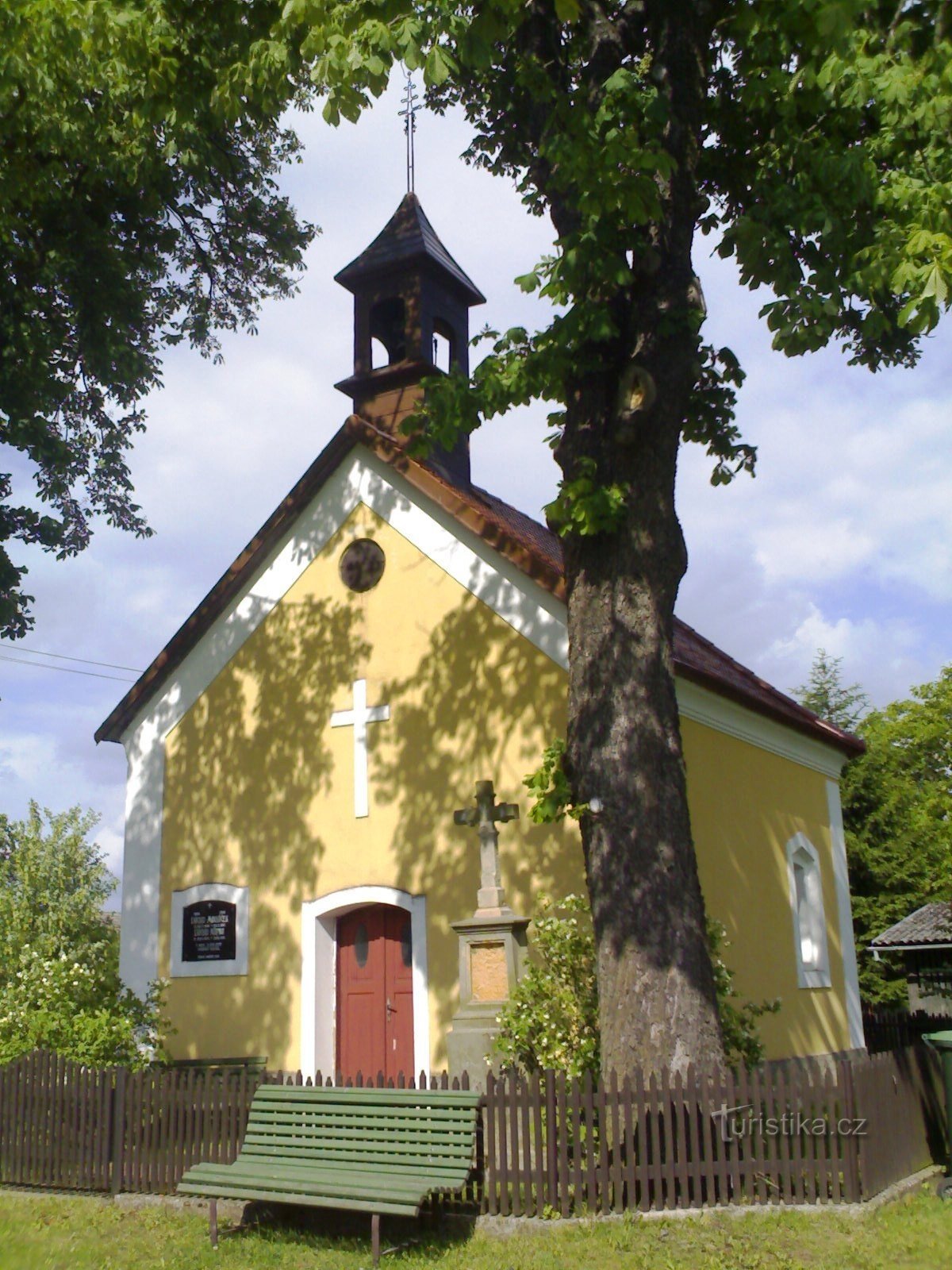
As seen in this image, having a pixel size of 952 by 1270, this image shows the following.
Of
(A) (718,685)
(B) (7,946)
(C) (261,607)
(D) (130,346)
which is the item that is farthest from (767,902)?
(D) (130,346)

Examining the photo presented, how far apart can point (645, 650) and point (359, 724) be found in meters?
4.62

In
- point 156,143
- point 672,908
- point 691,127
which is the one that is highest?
point 156,143

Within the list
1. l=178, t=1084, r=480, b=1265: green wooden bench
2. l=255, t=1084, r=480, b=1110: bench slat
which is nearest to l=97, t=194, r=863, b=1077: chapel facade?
l=255, t=1084, r=480, b=1110: bench slat

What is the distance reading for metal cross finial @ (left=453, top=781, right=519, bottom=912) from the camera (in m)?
10.4

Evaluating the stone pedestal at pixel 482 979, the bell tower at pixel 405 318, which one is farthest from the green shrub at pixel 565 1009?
the bell tower at pixel 405 318

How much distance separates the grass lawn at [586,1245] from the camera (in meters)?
7.08

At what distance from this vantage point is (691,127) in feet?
31.9

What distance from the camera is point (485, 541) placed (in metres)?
12.2

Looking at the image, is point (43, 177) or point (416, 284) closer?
point (43, 177)

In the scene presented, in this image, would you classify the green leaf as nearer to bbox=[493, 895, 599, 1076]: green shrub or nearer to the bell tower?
bbox=[493, 895, 599, 1076]: green shrub

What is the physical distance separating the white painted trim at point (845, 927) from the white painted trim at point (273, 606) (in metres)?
1.64

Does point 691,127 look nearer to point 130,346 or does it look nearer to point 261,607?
point 261,607

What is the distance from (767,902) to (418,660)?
478 centimetres

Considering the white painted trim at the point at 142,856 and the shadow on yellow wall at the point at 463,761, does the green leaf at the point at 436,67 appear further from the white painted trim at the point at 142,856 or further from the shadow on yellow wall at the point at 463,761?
the white painted trim at the point at 142,856
